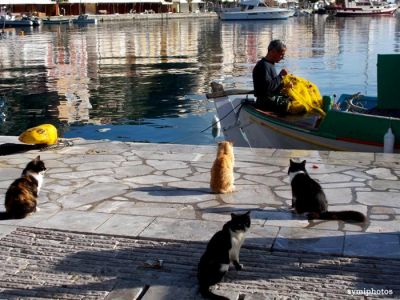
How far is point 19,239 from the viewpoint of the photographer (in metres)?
5.84

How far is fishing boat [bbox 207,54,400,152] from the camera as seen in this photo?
385 inches

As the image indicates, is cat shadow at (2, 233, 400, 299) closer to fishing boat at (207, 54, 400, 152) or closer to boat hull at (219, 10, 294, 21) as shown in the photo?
fishing boat at (207, 54, 400, 152)

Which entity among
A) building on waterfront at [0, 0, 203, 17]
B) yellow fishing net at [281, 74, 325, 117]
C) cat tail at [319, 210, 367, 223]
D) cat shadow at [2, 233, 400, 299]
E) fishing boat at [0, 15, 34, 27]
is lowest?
cat shadow at [2, 233, 400, 299]

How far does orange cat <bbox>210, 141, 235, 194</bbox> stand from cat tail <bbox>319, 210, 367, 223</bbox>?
1393 millimetres

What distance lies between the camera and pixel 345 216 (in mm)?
6152

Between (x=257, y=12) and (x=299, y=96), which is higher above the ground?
(x=257, y=12)

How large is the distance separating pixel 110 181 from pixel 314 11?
145 meters

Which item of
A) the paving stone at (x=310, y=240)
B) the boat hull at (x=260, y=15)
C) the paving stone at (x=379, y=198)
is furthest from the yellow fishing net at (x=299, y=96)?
the boat hull at (x=260, y=15)

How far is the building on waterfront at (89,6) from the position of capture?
103m

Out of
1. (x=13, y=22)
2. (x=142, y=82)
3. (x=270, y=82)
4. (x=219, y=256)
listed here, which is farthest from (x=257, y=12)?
(x=219, y=256)

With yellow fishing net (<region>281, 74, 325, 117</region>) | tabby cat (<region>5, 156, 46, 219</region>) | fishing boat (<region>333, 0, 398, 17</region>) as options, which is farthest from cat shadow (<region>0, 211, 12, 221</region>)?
fishing boat (<region>333, 0, 398, 17</region>)

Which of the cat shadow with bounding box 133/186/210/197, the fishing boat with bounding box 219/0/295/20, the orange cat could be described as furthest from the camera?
the fishing boat with bounding box 219/0/295/20

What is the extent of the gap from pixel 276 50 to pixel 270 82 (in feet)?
2.27

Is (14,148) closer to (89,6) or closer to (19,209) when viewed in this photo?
(19,209)
